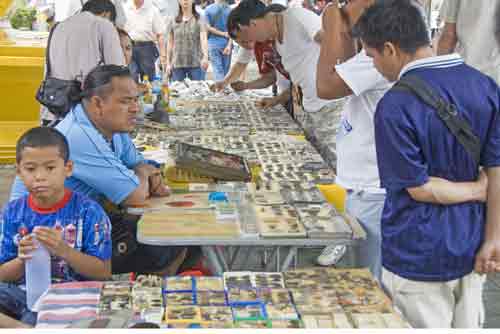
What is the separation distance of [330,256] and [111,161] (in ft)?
6.02

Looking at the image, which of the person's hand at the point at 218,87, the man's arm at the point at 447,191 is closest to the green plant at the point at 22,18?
the person's hand at the point at 218,87

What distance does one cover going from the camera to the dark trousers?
338 inches

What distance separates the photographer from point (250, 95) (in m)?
6.22

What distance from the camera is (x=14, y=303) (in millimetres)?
2541

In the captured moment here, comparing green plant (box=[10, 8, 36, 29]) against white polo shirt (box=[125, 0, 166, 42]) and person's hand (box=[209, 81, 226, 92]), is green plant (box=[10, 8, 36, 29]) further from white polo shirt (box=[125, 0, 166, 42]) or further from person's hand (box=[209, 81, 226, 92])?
person's hand (box=[209, 81, 226, 92])

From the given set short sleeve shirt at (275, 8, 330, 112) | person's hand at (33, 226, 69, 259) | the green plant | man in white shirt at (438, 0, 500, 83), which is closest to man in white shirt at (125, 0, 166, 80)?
the green plant

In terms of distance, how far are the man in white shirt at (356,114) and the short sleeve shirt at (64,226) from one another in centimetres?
95

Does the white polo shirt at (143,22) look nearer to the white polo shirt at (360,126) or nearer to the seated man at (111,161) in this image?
the seated man at (111,161)

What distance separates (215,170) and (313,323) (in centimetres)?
137

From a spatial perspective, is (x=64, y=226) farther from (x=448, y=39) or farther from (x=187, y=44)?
(x=187, y=44)

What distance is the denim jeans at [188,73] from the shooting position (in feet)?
27.8

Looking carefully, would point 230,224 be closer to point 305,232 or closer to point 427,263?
point 305,232

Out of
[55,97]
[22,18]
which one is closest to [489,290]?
[55,97]

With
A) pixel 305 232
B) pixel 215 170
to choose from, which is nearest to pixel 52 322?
pixel 305 232
